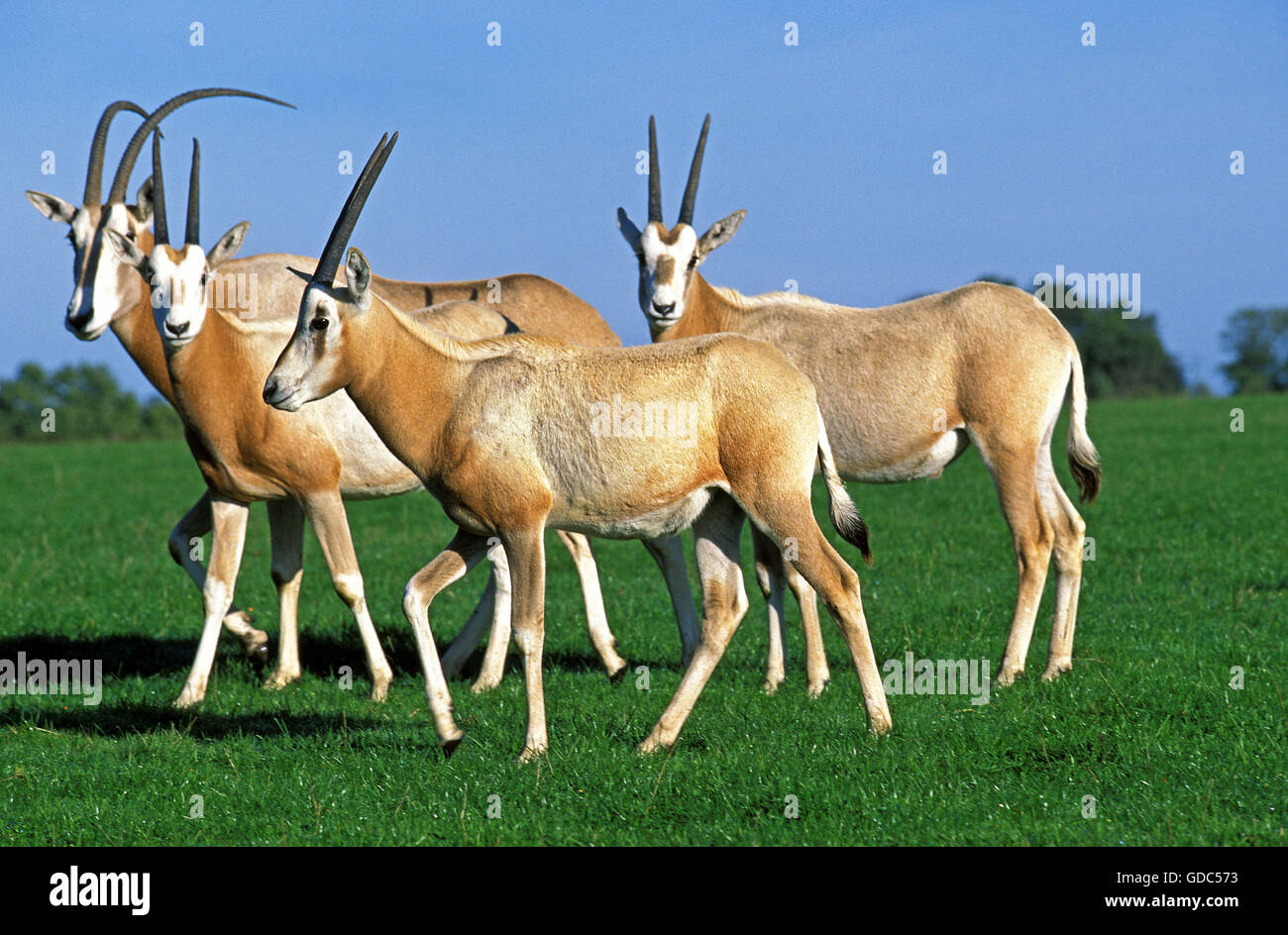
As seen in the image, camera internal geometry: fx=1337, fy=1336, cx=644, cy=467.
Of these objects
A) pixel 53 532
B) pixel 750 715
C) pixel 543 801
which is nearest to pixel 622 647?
pixel 750 715

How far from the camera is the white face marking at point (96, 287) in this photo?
32.6ft

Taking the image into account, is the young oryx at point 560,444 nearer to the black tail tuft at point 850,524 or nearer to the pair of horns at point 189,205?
the black tail tuft at point 850,524

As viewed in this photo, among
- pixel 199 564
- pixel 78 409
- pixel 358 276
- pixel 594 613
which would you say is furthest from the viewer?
pixel 78 409

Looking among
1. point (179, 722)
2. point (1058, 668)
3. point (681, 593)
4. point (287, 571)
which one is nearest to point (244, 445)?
point (287, 571)

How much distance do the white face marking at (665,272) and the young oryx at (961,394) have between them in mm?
11

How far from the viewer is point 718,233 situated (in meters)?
11.0

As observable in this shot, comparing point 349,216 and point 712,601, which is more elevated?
point 349,216

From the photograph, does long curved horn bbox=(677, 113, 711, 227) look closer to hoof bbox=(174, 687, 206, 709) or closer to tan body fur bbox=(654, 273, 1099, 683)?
tan body fur bbox=(654, 273, 1099, 683)

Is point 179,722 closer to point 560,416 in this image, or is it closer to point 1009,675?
point 560,416

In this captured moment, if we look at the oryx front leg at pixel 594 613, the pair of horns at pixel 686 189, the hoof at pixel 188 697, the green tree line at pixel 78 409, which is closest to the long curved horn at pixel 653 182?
the pair of horns at pixel 686 189

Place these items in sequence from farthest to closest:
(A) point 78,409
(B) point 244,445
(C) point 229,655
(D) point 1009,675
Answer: (A) point 78,409
(C) point 229,655
(B) point 244,445
(D) point 1009,675

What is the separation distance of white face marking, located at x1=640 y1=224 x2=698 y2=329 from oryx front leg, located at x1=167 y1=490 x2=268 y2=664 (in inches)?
157

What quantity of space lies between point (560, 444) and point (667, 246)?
3479mm
